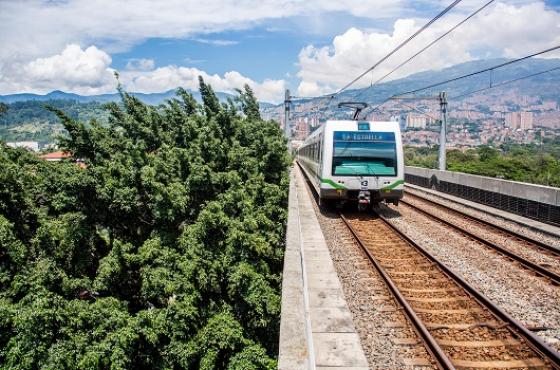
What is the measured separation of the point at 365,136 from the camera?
14.9 metres

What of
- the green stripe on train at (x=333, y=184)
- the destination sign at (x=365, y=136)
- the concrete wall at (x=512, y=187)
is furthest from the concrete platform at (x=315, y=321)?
the concrete wall at (x=512, y=187)

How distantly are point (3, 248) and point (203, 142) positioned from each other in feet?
→ 29.1

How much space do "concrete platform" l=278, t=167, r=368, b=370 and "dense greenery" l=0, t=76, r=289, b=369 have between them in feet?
18.9

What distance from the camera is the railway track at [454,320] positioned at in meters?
5.26

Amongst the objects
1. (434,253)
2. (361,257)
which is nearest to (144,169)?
(361,257)

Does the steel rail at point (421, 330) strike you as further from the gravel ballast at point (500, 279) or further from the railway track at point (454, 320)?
the gravel ballast at point (500, 279)

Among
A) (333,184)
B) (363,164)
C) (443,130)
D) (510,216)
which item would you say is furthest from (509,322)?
(443,130)

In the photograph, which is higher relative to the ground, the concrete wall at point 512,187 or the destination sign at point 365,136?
the destination sign at point 365,136

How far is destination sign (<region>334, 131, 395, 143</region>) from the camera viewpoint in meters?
14.8

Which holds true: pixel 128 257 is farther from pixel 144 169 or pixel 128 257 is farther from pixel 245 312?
pixel 245 312

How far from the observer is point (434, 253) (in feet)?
32.9

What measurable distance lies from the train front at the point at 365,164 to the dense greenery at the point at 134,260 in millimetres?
3405

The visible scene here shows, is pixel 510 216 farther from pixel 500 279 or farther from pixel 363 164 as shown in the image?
pixel 500 279

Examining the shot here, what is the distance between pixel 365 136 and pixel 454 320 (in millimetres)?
9188
